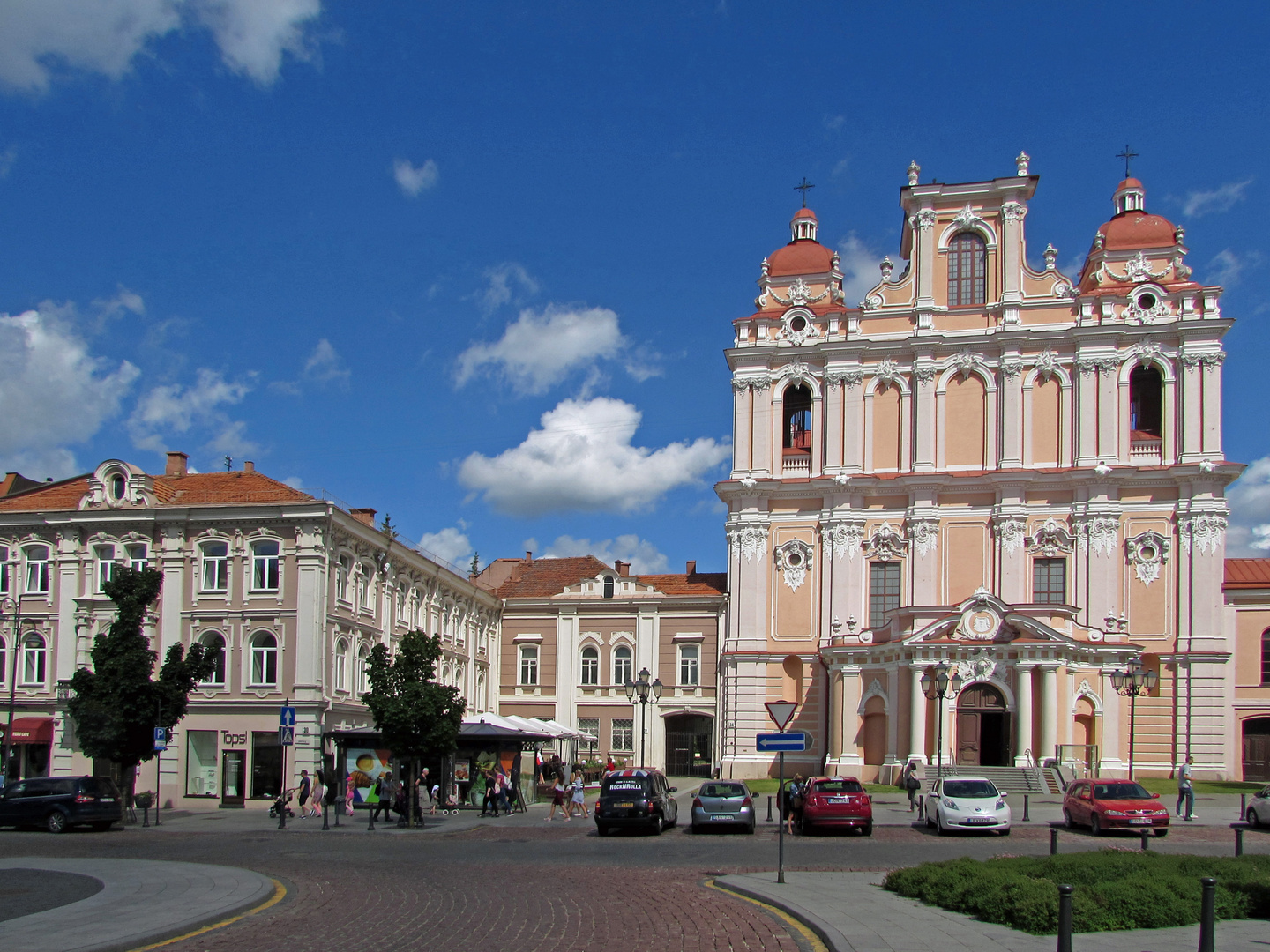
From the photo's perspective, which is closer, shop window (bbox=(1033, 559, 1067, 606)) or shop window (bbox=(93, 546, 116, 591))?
shop window (bbox=(93, 546, 116, 591))

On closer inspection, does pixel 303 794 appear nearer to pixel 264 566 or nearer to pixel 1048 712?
pixel 264 566

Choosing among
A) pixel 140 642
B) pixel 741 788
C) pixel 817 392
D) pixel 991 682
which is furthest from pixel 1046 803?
pixel 140 642

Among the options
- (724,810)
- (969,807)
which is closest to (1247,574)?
(969,807)

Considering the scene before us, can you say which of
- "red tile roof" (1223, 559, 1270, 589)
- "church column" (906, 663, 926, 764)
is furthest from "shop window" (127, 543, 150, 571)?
"red tile roof" (1223, 559, 1270, 589)

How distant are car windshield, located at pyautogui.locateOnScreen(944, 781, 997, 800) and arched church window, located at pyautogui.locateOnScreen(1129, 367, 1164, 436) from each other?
30016 millimetres

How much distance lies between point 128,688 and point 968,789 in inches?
924

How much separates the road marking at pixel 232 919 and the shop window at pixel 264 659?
83.6 feet

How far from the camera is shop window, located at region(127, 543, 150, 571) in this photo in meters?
46.6

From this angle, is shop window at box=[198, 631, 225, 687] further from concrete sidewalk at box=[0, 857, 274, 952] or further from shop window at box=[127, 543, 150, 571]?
concrete sidewalk at box=[0, 857, 274, 952]

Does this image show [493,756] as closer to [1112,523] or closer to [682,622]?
[682,622]

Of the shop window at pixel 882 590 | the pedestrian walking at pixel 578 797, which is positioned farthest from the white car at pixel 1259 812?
the shop window at pixel 882 590

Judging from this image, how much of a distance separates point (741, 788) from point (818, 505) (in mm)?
27575

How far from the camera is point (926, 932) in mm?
14531

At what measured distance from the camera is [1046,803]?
1636 inches
